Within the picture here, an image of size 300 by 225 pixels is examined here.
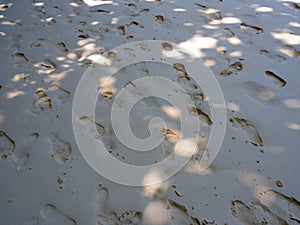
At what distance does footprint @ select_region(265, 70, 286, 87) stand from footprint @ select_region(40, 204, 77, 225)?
4.68ft

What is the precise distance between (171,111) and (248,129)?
43cm

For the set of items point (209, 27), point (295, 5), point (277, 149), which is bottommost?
point (277, 149)

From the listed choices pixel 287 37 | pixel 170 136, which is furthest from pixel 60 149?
pixel 287 37

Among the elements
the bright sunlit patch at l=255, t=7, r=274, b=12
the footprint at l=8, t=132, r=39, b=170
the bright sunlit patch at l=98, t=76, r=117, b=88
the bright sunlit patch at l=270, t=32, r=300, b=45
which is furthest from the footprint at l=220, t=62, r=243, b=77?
the footprint at l=8, t=132, r=39, b=170

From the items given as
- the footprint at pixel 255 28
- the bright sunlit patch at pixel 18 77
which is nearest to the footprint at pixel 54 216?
the bright sunlit patch at pixel 18 77

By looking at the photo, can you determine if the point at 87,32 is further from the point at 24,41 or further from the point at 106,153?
the point at 106,153

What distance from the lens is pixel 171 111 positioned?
1621mm

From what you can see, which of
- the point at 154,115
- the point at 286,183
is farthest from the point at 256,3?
the point at 286,183

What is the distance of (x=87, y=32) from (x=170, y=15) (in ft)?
2.37

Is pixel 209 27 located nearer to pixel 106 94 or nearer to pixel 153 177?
pixel 106 94

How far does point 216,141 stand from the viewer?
1.47 metres

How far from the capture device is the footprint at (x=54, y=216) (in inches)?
46.2

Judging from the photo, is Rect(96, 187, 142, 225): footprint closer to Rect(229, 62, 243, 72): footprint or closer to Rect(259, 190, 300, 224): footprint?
Rect(259, 190, 300, 224): footprint

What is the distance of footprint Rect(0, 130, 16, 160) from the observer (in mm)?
1415
